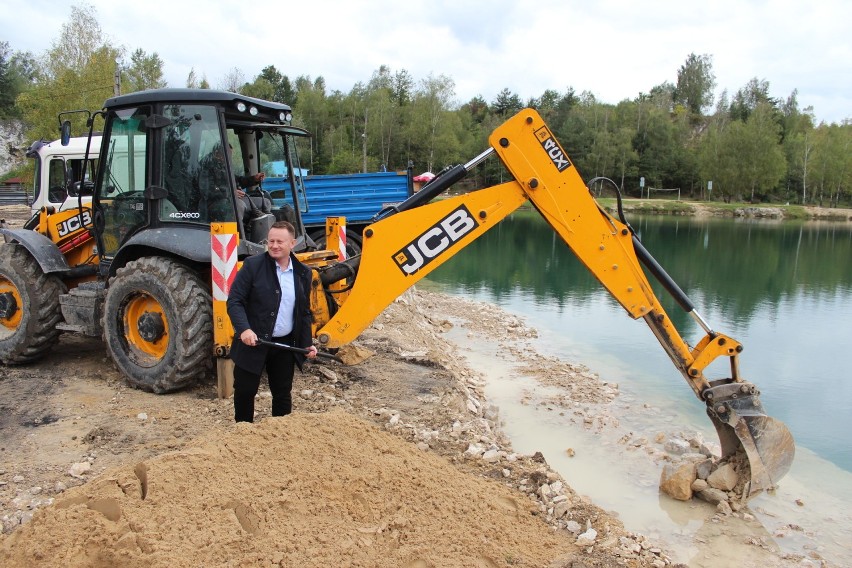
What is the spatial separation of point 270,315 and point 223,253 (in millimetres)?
1405

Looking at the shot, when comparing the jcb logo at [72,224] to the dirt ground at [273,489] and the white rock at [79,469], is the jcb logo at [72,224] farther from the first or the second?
the white rock at [79,469]

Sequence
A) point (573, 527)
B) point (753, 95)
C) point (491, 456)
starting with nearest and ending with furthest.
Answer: point (573, 527) < point (491, 456) < point (753, 95)

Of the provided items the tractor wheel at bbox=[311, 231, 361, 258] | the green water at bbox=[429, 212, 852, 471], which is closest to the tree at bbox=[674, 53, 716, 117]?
the green water at bbox=[429, 212, 852, 471]

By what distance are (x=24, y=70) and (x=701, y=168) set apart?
194 ft

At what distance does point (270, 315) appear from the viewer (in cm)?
395

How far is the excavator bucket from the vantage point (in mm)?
4695

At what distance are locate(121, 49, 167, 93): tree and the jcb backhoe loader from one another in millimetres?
31108

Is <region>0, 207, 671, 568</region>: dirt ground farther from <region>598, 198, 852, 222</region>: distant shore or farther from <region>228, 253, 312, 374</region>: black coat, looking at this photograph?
<region>598, 198, 852, 222</region>: distant shore

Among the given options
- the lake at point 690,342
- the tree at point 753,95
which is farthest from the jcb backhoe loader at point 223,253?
the tree at point 753,95

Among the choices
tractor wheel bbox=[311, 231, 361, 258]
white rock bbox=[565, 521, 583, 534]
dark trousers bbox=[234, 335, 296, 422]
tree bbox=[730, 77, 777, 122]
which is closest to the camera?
white rock bbox=[565, 521, 583, 534]

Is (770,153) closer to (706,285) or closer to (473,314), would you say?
(706,285)

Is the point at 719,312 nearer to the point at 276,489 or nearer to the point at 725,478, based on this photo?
the point at 725,478

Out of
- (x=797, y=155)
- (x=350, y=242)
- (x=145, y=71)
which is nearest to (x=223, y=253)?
(x=350, y=242)

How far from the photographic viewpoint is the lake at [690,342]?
556 cm
